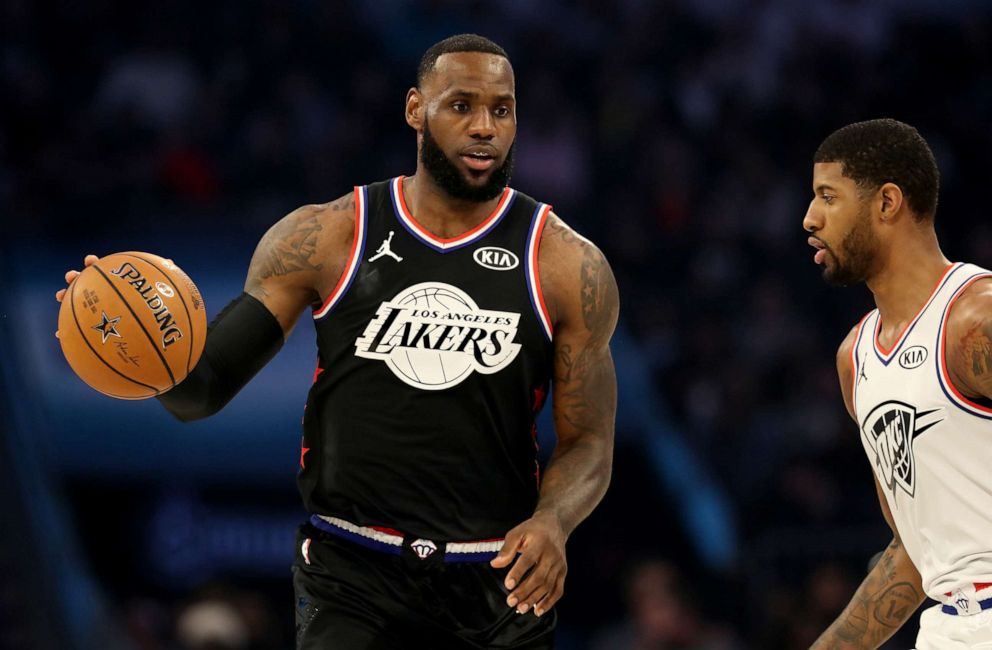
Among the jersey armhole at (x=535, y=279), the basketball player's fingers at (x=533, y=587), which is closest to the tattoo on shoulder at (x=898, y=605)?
the basketball player's fingers at (x=533, y=587)

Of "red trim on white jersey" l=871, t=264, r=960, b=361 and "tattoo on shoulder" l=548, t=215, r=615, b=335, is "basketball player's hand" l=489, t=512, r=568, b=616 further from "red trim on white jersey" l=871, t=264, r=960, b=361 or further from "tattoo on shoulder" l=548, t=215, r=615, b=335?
"red trim on white jersey" l=871, t=264, r=960, b=361

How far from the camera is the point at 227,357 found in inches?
174

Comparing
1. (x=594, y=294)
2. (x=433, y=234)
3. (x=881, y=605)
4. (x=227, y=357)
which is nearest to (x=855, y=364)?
(x=881, y=605)

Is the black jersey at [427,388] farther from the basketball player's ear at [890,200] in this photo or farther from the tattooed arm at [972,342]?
the tattooed arm at [972,342]

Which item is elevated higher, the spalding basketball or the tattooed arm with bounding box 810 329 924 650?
the spalding basketball

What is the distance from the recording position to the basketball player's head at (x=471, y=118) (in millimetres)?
4492

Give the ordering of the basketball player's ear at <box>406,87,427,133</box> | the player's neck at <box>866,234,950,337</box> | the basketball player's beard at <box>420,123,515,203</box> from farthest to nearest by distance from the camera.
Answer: the basketball player's ear at <box>406,87,427,133</box>
the basketball player's beard at <box>420,123,515,203</box>
the player's neck at <box>866,234,950,337</box>

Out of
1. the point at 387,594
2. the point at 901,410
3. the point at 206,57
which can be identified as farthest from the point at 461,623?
the point at 206,57

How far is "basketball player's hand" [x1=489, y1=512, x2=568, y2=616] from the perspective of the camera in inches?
156

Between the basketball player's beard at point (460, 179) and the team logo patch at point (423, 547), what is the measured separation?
3.66 ft

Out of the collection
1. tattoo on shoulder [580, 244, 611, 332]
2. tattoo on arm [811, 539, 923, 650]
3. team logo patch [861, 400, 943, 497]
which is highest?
tattoo on shoulder [580, 244, 611, 332]

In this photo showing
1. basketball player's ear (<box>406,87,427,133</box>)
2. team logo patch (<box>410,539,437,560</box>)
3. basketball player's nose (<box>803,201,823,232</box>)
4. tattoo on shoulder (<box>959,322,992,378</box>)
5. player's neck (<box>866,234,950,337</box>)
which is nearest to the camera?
tattoo on shoulder (<box>959,322,992,378</box>)

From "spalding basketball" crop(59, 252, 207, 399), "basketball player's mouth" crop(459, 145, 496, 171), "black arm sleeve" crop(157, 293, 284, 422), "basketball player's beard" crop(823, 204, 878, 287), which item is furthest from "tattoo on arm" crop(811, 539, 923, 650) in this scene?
"spalding basketball" crop(59, 252, 207, 399)

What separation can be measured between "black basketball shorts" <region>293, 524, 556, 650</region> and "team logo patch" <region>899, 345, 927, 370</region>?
1379mm
